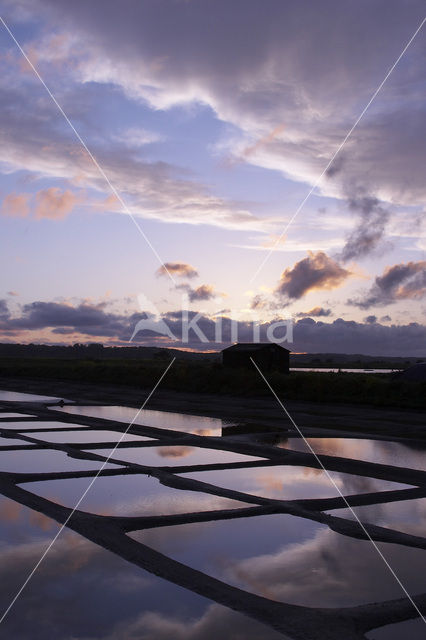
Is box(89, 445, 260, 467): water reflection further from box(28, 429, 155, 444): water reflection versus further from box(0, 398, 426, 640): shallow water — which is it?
box(0, 398, 426, 640): shallow water

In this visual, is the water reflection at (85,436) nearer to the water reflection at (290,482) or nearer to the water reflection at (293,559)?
the water reflection at (290,482)

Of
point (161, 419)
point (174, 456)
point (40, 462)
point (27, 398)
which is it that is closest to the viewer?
point (40, 462)

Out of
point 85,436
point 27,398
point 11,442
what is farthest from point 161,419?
point 27,398

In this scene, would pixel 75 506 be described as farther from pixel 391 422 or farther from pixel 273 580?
pixel 391 422

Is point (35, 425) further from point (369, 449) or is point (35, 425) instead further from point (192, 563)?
point (192, 563)

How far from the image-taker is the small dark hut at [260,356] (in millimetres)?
43469

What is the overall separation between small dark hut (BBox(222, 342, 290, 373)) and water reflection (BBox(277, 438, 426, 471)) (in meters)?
27.9

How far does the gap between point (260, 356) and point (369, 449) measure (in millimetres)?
30555

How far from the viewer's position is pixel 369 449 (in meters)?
13.2

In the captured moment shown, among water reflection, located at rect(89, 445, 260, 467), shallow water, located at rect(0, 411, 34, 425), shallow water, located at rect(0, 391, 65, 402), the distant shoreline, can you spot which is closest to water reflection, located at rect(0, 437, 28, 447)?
water reflection, located at rect(89, 445, 260, 467)

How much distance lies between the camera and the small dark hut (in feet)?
143

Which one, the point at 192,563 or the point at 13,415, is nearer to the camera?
the point at 192,563

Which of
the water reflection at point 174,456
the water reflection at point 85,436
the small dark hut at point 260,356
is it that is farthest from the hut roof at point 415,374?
the water reflection at point 174,456

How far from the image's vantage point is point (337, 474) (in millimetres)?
10328
